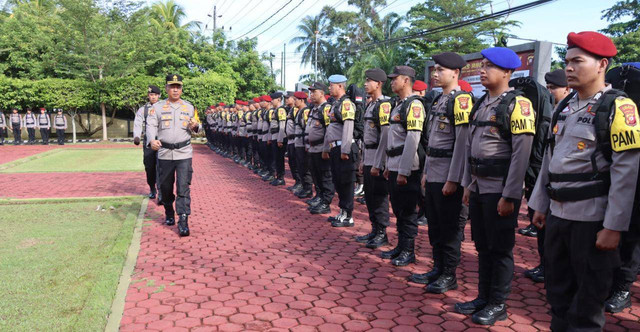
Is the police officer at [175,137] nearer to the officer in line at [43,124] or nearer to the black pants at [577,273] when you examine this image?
the black pants at [577,273]

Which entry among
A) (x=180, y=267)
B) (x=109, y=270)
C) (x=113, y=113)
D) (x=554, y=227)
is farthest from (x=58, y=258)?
(x=113, y=113)

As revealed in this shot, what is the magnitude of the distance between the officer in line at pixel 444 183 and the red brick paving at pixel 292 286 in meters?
0.24

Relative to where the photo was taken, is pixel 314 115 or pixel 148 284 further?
pixel 314 115

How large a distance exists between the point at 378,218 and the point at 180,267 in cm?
233

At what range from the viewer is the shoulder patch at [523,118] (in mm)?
3355

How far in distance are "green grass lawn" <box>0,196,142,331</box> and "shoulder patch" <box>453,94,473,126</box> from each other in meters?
3.14

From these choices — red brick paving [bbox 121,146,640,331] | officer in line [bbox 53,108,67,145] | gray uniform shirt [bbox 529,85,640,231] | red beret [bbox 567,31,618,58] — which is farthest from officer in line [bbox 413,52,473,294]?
officer in line [bbox 53,108,67,145]

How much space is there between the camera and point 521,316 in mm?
3781

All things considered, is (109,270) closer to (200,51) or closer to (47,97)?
(47,97)

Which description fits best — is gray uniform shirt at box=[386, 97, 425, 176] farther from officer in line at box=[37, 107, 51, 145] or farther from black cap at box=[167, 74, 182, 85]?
officer in line at box=[37, 107, 51, 145]

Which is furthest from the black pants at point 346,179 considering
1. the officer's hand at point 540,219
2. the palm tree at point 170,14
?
the palm tree at point 170,14


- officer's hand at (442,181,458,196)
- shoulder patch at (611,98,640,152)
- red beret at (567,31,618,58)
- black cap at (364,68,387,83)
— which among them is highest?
black cap at (364,68,387,83)

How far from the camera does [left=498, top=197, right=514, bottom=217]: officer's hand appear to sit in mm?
3346

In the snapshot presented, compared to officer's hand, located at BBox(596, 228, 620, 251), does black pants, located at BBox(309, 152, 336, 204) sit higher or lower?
lower
